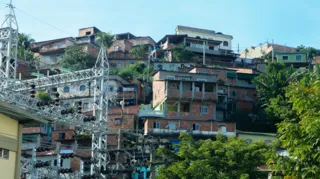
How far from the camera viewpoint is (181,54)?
7562cm

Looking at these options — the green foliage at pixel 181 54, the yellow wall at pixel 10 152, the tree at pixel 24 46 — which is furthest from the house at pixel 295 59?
the yellow wall at pixel 10 152

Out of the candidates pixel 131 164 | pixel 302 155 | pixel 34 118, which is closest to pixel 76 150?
pixel 131 164

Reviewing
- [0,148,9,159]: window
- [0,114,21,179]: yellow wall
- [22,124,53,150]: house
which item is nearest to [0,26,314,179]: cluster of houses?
[22,124,53,150]: house

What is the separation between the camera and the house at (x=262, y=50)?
89.3 m

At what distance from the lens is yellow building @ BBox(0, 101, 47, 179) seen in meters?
17.0

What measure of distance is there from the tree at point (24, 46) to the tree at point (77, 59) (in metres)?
Answer: 6.72

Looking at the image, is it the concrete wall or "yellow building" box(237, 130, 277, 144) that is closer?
"yellow building" box(237, 130, 277, 144)

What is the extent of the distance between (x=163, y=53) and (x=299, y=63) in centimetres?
1850

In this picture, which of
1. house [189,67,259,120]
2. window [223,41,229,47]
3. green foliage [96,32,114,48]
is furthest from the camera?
window [223,41,229,47]

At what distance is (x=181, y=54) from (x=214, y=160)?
130ft

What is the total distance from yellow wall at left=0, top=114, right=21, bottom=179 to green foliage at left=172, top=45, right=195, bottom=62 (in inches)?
2286

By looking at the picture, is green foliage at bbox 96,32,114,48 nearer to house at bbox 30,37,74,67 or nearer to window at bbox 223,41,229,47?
house at bbox 30,37,74,67

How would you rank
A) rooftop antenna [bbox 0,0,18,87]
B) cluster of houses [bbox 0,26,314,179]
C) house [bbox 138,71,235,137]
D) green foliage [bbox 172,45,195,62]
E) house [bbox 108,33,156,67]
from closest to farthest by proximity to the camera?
rooftop antenna [bbox 0,0,18,87] < house [bbox 138,71,235,137] < cluster of houses [bbox 0,26,314,179] < green foliage [bbox 172,45,195,62] < house [bbox 108,33,156,67]

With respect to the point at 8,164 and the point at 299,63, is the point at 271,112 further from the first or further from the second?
the point at 8,164
